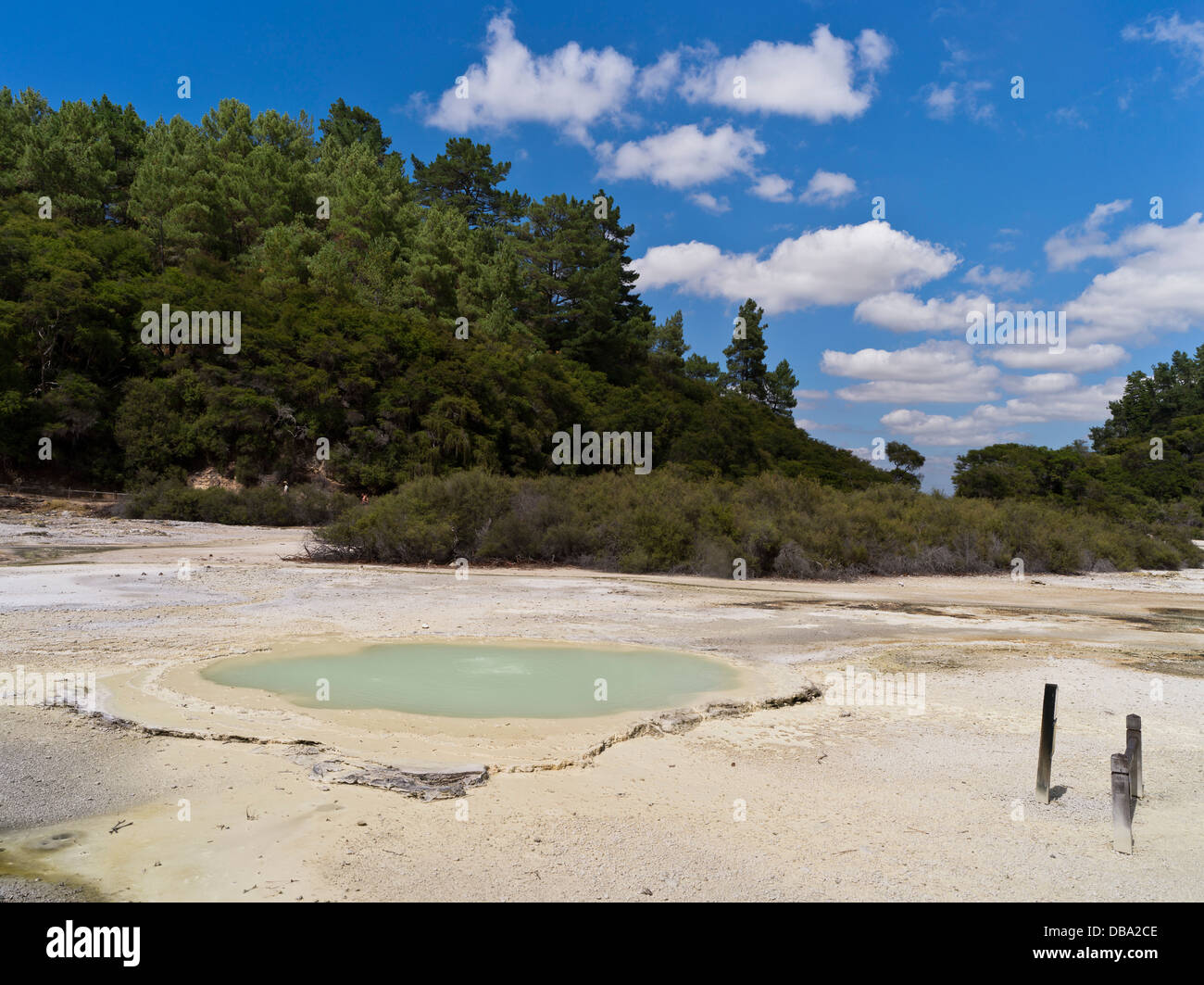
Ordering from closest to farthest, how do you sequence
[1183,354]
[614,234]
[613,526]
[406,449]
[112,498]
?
[613,526] < [112,498] < [406,449] < [614,234] < [1183,354]

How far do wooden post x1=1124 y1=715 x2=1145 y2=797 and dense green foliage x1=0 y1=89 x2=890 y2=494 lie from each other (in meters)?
30.3

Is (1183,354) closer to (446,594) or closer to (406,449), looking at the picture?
(406,449)

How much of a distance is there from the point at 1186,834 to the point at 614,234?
206 feet

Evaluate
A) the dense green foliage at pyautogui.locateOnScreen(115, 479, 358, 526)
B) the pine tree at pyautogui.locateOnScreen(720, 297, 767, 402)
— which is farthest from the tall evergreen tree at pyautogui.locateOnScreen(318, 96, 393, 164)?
the dense green foliage at pyautogui.locateOnScreen(115, 479, 358, 526)

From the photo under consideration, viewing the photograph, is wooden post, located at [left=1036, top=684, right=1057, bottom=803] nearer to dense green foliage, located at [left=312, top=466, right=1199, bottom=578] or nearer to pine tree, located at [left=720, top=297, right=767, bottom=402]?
dense green foliage, located at [left=312, top=466, right=1199, bottom=578]

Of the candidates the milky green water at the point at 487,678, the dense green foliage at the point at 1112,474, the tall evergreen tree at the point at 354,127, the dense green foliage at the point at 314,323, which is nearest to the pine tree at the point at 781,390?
the dense green foliage at the point at 314,323

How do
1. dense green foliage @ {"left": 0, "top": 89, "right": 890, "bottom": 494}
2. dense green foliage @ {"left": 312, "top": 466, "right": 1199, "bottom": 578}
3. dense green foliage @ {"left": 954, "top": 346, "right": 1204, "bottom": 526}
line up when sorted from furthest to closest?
dense green foliage @ {"left": 954, "top": 346, "right": 1204, "bottom": 526} → dense green foliage @ {"left": 0, "top": 89, "right": 890, "bottom": 494} → dense green foliage @ {"left": 312, "top": 466, "right": 1199, "bottom": 578}

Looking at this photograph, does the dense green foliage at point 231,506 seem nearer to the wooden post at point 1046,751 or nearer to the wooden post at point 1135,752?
the wooden post at point 1046,751

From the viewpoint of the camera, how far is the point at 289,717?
23.4ft

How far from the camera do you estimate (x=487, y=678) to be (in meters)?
9.03

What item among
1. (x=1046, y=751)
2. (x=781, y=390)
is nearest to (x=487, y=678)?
(x=1046, y=751)

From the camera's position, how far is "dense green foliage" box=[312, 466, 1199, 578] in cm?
2098

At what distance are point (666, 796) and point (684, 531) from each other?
1610 cm
